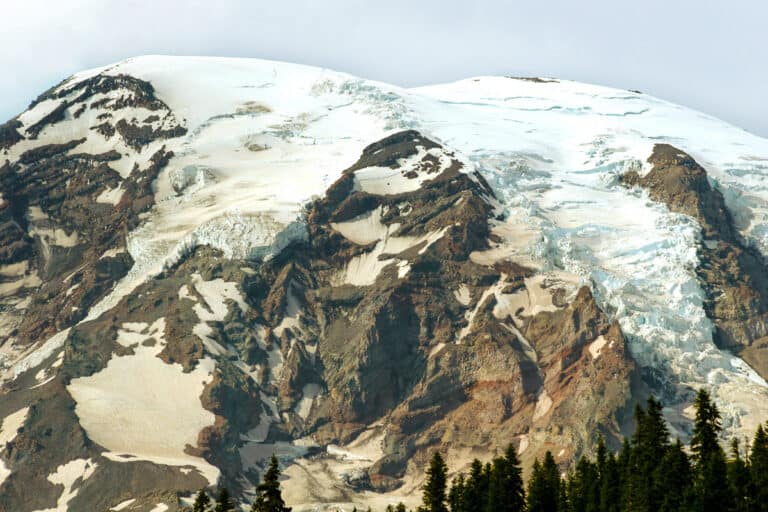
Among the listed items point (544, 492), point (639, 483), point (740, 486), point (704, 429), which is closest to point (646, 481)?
point (639, 483)

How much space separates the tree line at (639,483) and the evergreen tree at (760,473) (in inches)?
3.0

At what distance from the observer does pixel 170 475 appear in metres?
198

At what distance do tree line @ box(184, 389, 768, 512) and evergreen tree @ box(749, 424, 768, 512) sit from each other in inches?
3.0

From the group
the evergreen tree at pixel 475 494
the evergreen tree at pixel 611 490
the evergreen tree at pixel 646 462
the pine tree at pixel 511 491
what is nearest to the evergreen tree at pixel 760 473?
the evergreen tree at pixel 646 462

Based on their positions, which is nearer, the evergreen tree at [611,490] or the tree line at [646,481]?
the tree line at [646,481]

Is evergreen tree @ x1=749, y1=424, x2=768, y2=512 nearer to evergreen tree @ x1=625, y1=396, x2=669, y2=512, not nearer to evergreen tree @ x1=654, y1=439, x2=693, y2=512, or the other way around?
evergreen tree @ x1=654, y1=439, x2=693, y2=512

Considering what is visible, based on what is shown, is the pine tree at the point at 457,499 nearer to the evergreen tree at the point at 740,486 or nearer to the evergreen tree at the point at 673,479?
the evergreen tree at the point at 673,479

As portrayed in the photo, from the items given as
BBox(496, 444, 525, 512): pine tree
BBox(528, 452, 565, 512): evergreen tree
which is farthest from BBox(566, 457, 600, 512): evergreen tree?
BBox(496, 444, 525, 512): pine tree

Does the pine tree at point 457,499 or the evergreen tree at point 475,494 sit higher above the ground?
the evergreen tree at point 475,494

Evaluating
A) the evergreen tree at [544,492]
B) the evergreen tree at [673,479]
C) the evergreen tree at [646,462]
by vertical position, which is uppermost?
the evergreen tree at [673,479]

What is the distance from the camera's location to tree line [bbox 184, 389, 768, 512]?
92.3 meters

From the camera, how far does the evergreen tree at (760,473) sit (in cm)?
9225

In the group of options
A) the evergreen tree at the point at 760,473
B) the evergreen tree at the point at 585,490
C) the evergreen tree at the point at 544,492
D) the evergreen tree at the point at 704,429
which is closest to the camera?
the evergreen tree at the point at 760,473

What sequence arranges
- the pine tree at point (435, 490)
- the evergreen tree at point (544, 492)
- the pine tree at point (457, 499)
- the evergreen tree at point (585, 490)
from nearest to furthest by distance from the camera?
the pine tree at point (457, 499)
the pine tree at point (435, 490)
the evergreen tree at point (585, 490)
the evergreen tree at point (544, 492)
